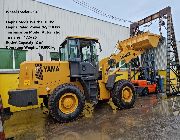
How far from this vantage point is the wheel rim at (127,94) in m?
10.3

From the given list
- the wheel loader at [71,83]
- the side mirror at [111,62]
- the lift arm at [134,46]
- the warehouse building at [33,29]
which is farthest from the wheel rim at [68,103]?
the warehouse building at [33,29]

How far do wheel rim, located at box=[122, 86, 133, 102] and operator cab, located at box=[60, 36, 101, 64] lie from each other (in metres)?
1.87

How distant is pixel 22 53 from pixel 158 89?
9.71 metres

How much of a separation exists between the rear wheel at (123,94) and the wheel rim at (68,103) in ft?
6.88

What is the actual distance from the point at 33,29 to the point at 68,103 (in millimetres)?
6431

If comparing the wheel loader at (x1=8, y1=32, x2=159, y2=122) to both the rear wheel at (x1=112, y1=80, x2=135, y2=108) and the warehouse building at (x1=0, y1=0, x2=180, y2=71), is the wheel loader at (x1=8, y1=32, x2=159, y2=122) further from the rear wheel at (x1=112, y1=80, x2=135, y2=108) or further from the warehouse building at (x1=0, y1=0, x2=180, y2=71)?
the warehouse building at (x1=0, y1=0, x2=180, y2=71)

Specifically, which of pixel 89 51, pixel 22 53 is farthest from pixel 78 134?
pixel 22 53

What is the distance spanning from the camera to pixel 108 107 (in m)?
10.8

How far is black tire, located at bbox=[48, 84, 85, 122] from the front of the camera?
318 inches

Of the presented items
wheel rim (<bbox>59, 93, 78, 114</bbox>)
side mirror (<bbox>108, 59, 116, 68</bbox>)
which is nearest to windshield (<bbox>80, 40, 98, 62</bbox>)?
side mirror (<bbox>108, 59, 116, 68</bbox>)

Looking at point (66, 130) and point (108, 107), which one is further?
point (108, 107)

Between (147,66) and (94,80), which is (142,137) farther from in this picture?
(147,66)

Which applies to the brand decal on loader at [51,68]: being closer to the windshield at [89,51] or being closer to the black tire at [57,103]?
the black tire at [57,103]

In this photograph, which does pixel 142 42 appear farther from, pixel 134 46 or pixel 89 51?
pixel 89 51
